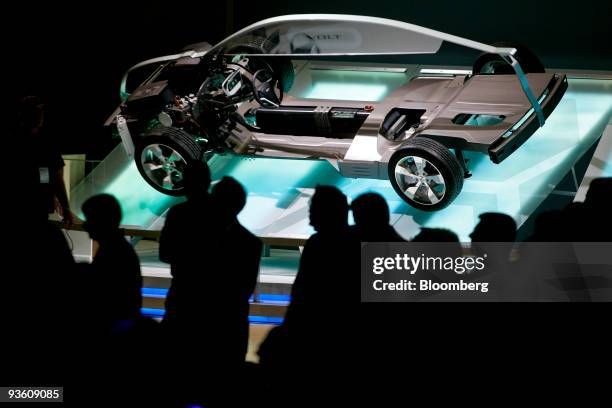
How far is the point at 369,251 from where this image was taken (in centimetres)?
345

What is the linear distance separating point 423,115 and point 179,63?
199 centimetres

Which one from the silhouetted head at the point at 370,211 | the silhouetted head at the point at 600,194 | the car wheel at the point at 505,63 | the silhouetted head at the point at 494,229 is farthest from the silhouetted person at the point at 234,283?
the car wheel at the point at 505,63

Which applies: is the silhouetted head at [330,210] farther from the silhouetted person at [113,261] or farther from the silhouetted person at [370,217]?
the silhouetted person at [113,261]

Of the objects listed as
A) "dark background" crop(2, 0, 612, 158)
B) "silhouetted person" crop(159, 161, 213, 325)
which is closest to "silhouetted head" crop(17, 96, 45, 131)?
"dark background" crop(2, 0, 612, 158)

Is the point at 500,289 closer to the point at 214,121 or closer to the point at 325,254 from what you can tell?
the point at 325,254

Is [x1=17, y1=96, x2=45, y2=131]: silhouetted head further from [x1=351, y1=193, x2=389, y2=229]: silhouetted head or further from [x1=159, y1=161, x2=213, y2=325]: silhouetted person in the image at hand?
[x1=351, y1=193, x2=389, y2=229]: silhouetted head

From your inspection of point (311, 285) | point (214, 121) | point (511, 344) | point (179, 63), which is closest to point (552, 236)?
point (511, 344)

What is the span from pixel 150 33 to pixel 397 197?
2.98 meters

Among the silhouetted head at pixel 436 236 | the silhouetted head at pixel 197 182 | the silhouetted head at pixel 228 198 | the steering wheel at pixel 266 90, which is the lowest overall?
the silhouetted head at pixel 436 236

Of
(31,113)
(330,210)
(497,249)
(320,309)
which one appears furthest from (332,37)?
(320,309)

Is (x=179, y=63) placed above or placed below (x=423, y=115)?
above

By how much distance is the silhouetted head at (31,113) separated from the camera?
188 inches

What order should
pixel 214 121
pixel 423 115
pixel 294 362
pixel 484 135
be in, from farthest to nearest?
pixel 214 121 < pixel 423 115 < pixel 484 135 < pixel 294 362

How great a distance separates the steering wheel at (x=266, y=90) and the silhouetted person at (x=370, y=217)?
274cm
